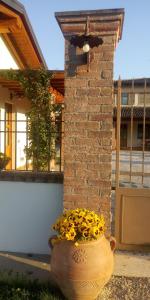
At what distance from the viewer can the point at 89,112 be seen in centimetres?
433

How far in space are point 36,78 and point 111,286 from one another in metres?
4.89

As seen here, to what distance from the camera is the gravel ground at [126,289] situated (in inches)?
143

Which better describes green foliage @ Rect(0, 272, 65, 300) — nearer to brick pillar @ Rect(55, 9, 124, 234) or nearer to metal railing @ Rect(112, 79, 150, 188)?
brick pillar @ Rect(55, 9, 124, 234)

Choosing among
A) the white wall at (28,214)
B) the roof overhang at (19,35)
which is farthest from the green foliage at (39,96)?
the white wall at (28,214)

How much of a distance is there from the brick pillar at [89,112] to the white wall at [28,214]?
410 millimetres

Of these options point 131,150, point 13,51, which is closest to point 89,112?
point 131,150

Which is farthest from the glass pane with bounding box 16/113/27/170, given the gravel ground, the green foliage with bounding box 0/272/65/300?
the gravel ground

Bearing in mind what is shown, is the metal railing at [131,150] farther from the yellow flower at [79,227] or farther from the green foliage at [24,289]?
the green foliage at [24,289]

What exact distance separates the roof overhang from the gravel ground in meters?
5.23

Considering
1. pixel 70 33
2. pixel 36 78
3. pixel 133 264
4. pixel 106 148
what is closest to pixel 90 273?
pixel 133 264

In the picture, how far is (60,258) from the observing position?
3.50 metres

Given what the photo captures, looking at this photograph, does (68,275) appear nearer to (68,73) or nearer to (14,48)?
(68,73)

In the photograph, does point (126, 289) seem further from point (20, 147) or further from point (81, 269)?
point (20, 147)

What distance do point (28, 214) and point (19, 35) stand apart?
19.8 feet
